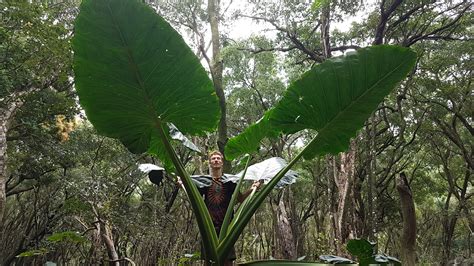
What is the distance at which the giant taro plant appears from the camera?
1.34 m

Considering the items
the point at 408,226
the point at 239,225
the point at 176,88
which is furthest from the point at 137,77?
the point at 408,226

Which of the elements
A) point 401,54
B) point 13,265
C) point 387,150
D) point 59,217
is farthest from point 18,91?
point 387,150

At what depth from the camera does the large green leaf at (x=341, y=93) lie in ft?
5.11

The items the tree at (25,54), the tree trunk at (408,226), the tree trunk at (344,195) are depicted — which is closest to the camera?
the tree trunk at (408,226)

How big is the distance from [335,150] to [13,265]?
39.3ft

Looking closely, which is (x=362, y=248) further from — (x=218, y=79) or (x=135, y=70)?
(x=218, y=79)

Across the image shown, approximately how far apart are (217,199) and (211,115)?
2.99ft

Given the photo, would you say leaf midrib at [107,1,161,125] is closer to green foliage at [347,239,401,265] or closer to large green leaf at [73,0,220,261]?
large green leaf at [73,0,220,261]

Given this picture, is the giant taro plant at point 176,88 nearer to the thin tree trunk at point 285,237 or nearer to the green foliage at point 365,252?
the green foliage at point 365,252

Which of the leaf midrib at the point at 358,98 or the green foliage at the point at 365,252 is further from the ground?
the leaf midrib at the point at 358,98

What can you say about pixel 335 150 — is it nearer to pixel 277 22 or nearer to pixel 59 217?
pixel 277 22

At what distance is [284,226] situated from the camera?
9648 mm

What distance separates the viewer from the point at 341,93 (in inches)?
65.6

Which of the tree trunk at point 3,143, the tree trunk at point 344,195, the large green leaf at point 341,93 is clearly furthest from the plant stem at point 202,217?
the tree trunk at point 344,195
